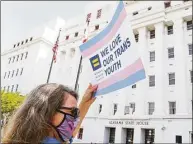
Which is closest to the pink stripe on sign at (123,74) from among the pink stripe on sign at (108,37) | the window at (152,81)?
the pink stripe on sign at (108,37)

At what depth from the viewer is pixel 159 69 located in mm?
25359

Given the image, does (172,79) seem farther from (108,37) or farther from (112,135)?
(108,37)

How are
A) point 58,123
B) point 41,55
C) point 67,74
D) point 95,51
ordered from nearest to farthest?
point 58,123 → point 95,51 → point 67,74 → point 41,55

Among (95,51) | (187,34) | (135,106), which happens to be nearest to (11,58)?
(135,106)

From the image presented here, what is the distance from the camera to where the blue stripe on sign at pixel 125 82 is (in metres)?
3.76

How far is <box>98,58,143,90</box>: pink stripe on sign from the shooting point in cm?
380

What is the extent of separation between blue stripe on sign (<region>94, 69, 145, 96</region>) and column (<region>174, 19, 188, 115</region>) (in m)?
19.9

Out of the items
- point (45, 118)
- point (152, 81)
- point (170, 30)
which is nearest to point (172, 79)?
point (152, 81)

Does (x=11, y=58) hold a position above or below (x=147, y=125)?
above

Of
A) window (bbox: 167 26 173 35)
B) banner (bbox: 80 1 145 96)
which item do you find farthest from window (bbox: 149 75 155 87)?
banner (bbox: 80 1 145 96)

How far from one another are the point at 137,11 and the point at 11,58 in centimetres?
2918

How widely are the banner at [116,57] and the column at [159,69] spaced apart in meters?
20.1

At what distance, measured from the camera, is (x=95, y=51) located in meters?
4.60

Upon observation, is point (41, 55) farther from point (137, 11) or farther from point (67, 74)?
point (137, 11)
